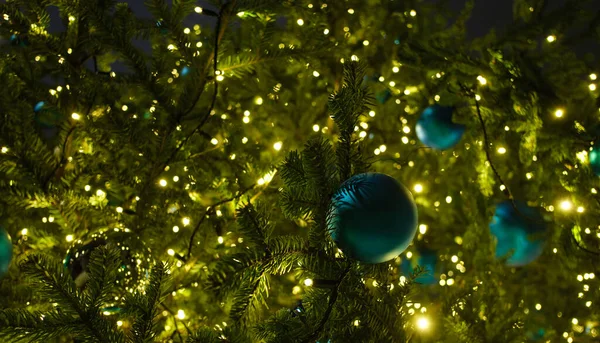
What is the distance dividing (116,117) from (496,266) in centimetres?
115

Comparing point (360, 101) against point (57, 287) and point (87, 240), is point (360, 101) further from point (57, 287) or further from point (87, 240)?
point (87, 240)

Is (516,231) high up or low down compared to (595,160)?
down

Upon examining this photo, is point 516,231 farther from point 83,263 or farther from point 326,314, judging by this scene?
point 83,263

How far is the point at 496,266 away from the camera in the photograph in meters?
1.30

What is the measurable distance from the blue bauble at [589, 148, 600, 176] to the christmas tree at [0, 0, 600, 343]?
0.04 feet

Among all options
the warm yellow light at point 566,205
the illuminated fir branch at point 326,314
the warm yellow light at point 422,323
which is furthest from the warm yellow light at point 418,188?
the illuminated fir branch at point 326,314

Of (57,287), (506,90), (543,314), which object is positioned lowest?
(543,314)

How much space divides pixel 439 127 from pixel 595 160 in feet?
2.09

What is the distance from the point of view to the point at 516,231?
1.69m

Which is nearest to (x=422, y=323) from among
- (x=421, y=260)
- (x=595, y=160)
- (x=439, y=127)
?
(x=595, y=160)

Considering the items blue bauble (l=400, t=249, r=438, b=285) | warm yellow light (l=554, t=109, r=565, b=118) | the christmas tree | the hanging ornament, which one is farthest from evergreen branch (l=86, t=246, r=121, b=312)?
blue bauble (l=400, t=249, r=438, b=285)

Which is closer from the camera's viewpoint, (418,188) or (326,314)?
(326,314)

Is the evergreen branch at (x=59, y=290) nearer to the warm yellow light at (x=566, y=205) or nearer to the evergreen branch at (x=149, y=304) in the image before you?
the evergreen branch at (x=149, y=304)

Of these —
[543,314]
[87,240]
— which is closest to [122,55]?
[87,240]
